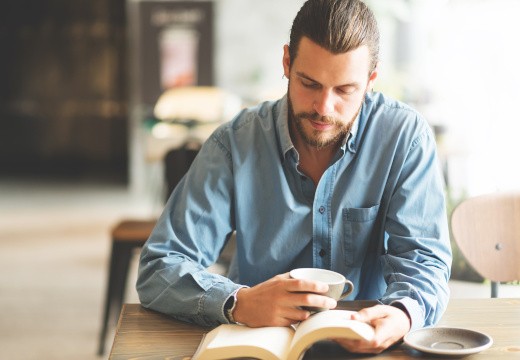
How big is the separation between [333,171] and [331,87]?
0.21 meters

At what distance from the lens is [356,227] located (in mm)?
1654

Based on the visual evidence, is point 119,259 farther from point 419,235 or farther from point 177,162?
point 419,235

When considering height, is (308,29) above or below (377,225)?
above

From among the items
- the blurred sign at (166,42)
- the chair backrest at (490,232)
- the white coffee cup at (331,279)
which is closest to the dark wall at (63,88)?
the blurred sign at (166,42)

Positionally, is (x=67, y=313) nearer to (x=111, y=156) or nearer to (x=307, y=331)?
(x=307, y=331)

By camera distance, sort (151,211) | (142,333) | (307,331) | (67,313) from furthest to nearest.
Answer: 1. (151,211)
2. (67,313)
3. (142,333)
4. (307,331)

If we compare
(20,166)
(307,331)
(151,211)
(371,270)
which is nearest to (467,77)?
(151,211)

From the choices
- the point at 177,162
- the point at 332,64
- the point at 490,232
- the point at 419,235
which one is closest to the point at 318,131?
the point at 332,64

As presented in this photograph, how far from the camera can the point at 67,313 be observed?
4051mm

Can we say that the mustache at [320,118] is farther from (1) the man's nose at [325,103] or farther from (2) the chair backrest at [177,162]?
(2) the chair backrest at [177,162]

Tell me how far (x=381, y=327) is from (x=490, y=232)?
738 millimetres

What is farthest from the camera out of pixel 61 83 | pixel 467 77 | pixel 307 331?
pixel 61 83

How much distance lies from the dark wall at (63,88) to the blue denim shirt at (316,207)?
790cm

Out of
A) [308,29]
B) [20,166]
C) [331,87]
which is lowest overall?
[20,166]
